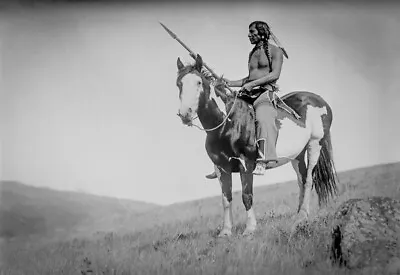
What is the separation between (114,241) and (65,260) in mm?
335

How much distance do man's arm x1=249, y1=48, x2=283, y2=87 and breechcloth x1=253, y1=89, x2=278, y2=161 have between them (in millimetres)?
86

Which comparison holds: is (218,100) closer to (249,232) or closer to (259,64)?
(259,64)

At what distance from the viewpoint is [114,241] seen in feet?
10.3

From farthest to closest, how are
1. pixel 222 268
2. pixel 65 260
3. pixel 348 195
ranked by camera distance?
pixel 348 195, pixel 65 260, pixel 222 268

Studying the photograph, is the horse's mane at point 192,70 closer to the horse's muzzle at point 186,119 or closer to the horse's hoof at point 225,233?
the horse's muzzle at point 186,119


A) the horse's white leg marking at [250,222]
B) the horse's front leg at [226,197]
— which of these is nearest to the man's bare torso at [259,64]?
the horse's front leg at [226,197]

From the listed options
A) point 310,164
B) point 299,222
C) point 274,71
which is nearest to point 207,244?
point 299,222

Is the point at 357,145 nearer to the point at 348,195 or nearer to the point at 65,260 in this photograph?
the point at 348,195

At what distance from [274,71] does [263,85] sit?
0.12 metres

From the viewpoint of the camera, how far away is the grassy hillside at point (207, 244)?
9.30ft

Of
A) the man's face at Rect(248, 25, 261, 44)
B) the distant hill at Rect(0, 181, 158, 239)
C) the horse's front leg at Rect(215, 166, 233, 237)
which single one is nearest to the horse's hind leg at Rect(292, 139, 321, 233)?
the horse's front leg at Rect(215, 166, 233, 237)

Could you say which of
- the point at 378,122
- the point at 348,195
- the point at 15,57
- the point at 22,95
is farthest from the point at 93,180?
the point at 378,122

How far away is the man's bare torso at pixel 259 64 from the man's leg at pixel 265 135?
0.20 m

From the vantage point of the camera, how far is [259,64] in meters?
3.15
